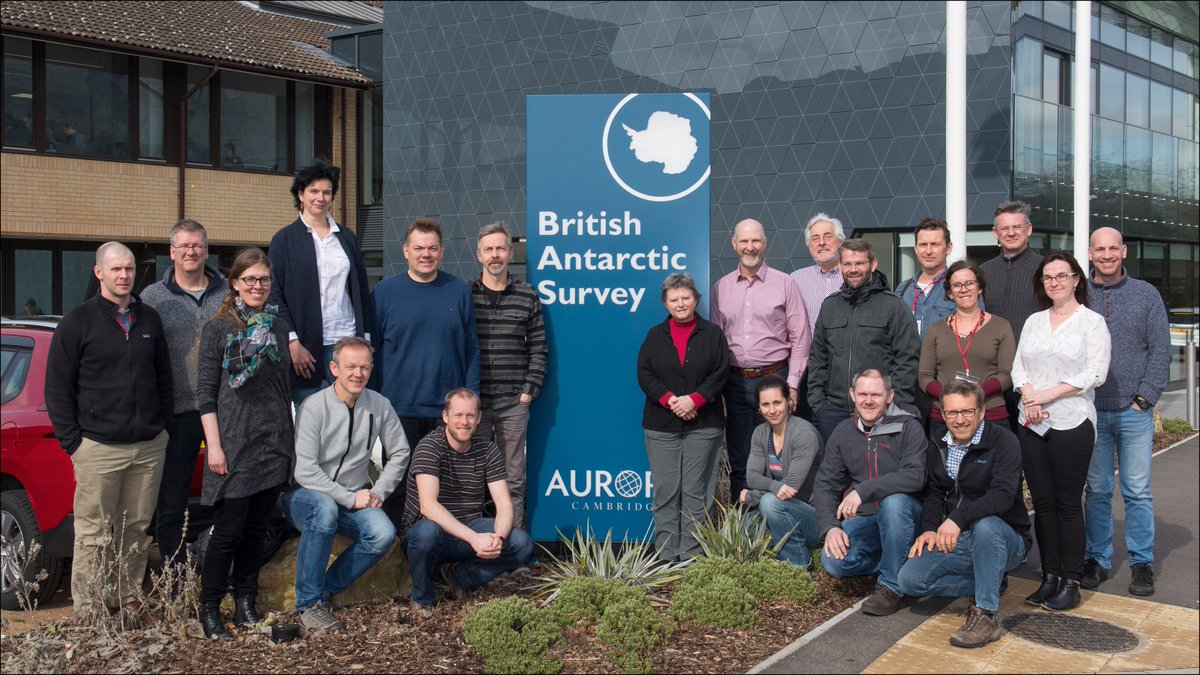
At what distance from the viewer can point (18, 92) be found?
66.0 feet

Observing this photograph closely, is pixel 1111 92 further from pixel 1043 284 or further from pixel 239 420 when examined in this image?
pixel 239 420

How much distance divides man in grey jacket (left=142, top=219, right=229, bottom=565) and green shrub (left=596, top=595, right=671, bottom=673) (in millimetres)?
2254

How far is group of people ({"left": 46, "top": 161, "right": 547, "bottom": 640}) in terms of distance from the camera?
5047mm

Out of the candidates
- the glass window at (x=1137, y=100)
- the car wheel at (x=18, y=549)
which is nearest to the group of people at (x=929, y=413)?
the car wheel at (x=18, y=549)

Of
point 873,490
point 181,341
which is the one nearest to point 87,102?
point 181,341

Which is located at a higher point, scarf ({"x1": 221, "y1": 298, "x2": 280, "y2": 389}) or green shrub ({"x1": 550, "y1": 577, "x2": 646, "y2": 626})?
scarf ({"x1": 221, "y1": 298, "x2": 280, "y2": 389})

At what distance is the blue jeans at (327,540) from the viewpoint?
5152 millimetres

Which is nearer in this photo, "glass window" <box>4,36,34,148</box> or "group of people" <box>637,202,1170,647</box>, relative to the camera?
"group of people" <box>637,202,1170,647</box>

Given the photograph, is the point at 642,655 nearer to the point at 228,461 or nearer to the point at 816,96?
the point at 228,461

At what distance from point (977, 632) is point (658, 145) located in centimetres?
327

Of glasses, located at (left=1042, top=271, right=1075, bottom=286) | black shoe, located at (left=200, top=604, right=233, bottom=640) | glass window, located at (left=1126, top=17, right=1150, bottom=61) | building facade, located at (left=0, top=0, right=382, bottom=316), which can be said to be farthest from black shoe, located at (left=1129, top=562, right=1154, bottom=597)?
building facade, located at (left=0, top=0, right=382, bottom=316)

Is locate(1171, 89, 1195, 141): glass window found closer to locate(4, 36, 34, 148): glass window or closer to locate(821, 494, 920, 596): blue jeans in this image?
locate(821, 494, 920, 596): blue jeans

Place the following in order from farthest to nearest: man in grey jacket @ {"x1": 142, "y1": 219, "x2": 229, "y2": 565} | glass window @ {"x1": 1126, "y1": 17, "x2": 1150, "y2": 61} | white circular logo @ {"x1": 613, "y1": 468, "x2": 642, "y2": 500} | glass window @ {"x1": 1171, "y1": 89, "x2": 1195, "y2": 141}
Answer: glass window @ {"x1": 1171, "y1": 89, "x2": 1195, "y2": 141}, glass window @ {"x1": 1126, "y1": 17, "x2": 1150, "y2": 61}, white circular logo @ {"x1": 613, "y1": 468, "x2": 642, "y2": 500}, man in grey jacket @ {"x1": 142, "y1": 219, "x2": 229, "y2": 565}

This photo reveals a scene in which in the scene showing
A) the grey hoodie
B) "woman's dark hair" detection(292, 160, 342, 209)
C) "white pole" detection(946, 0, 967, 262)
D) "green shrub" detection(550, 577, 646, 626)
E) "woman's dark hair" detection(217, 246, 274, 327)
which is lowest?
"green shrub" detection(550, 577, 646, 626)
